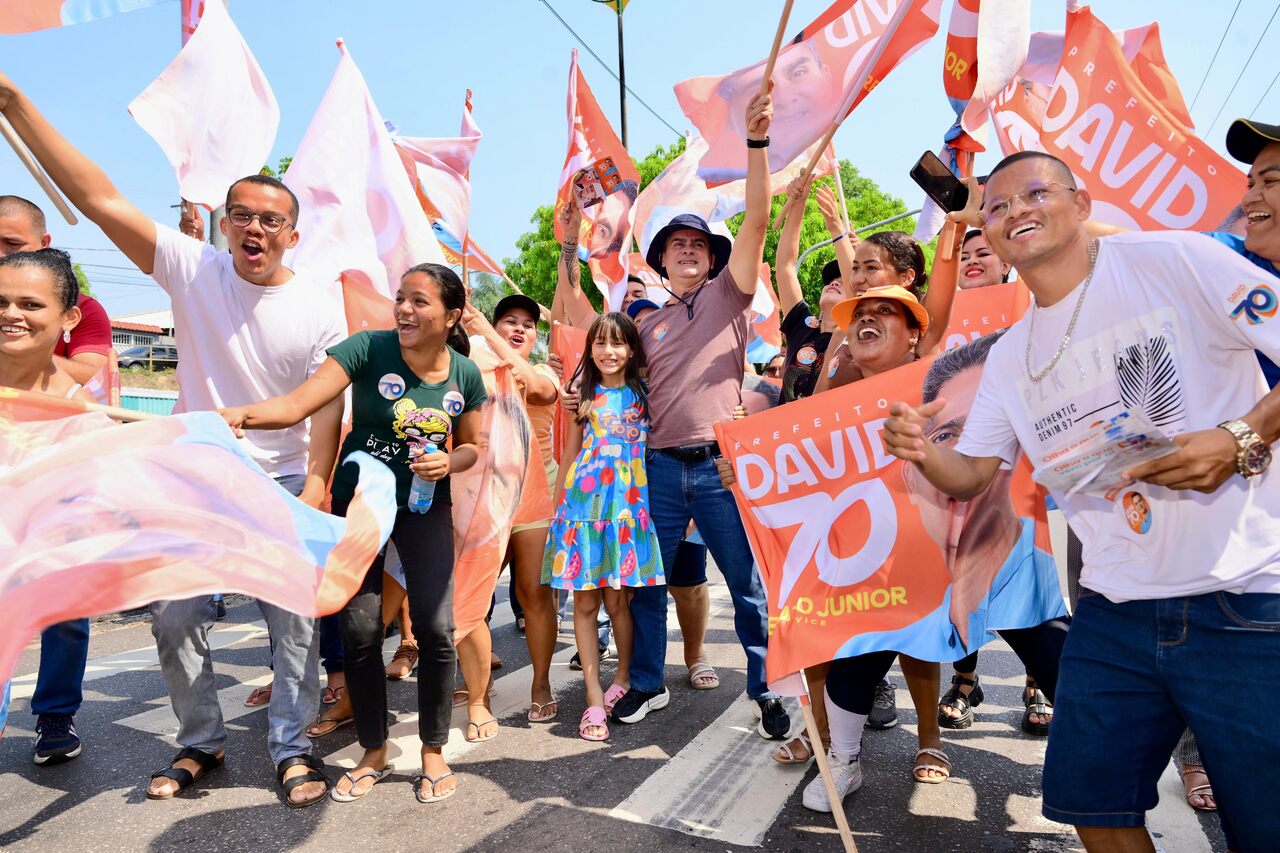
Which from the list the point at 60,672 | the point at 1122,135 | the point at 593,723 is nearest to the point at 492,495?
the point at 593,723

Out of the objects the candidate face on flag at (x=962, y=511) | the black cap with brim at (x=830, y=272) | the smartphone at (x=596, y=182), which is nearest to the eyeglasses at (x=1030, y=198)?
the candidate face on flag at (x=962, y=511)

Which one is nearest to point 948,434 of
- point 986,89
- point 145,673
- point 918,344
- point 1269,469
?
point 918,344

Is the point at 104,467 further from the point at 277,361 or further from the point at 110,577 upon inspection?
the point at 277,361

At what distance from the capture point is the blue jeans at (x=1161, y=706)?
6.25 ft

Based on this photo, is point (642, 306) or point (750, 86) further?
point (642, 306)

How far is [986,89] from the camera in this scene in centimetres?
388

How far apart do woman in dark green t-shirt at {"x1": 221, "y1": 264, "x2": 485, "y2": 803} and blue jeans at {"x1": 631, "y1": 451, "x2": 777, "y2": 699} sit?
1066 millimetres

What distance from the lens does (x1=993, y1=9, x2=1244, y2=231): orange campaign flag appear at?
4.19 metres

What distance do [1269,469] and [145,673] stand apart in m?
5.60

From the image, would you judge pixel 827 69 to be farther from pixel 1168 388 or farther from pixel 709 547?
pixel 1168 388

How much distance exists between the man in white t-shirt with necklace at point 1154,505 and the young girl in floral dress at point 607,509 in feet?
7.57

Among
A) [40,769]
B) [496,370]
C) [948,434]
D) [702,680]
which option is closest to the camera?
[948,434]

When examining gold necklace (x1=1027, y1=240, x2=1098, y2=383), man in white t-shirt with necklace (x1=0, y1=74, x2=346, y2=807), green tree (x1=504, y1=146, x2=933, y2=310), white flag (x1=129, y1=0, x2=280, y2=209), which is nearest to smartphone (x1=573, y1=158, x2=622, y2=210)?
white flag (x1=129, y1=0, x2=280, y2=209)

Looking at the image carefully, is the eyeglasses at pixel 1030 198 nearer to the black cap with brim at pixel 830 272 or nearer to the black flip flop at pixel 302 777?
the black cap with brim at pixel 830 272
